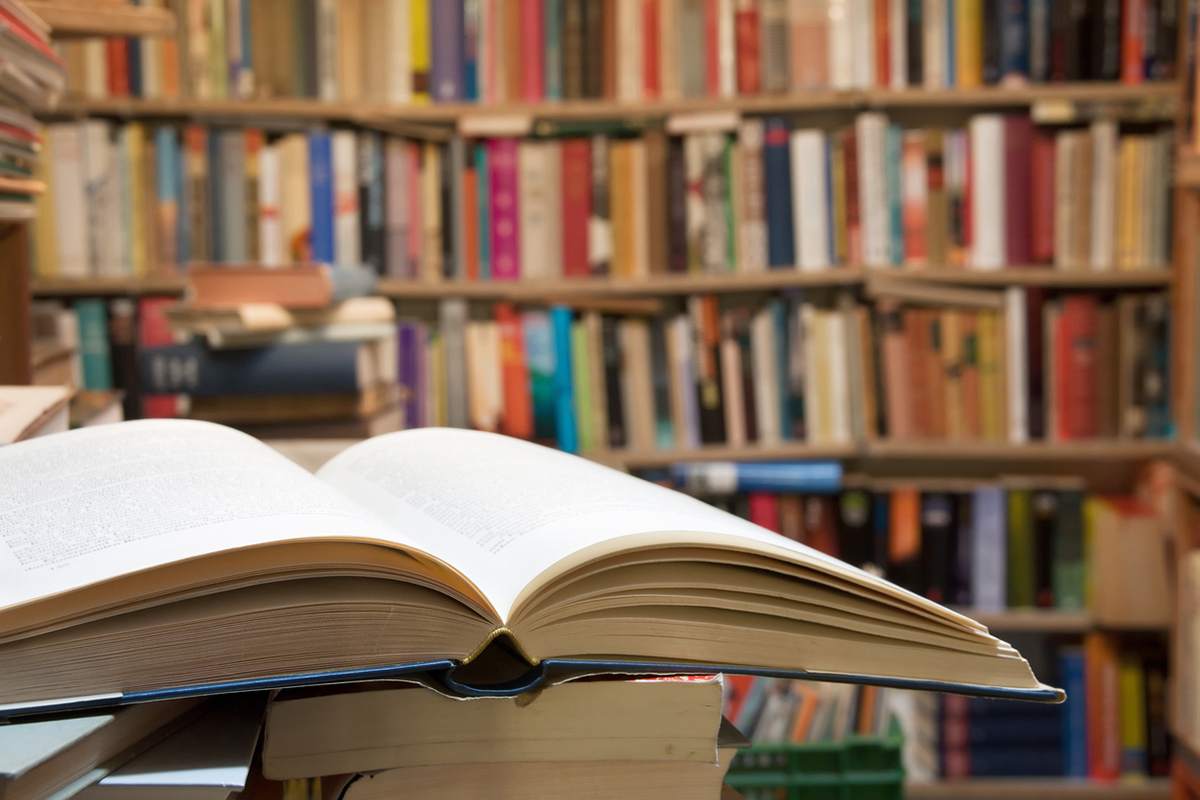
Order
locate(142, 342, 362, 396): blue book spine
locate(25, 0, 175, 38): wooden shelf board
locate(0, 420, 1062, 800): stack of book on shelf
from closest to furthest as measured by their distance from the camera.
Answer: locate(0, 420, 1062, 800): stack of book on shelf, locate(25, 0, 175, 38): wooden shelf board, locate(142, 342, 362, 396): blue book spine

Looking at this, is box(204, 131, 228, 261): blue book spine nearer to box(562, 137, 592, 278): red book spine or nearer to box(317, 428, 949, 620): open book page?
box(562, 137, 592, 278): red book spine

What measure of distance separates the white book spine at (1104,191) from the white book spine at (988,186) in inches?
6.8

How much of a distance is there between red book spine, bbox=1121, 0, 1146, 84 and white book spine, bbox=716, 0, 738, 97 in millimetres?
762

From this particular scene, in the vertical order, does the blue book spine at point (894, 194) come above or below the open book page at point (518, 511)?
above

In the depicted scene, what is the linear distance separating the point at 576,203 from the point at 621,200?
0.30 feet

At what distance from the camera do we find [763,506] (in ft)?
6.96

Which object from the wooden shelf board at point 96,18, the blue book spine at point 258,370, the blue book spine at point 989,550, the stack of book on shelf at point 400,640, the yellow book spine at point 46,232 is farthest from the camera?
the blue book spine at point 989,550

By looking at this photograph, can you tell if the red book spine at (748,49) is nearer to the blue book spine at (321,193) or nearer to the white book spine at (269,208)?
the blue book spine at (321,193)

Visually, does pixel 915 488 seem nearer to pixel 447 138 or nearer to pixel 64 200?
pixel 447 138

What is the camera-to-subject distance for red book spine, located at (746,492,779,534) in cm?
212

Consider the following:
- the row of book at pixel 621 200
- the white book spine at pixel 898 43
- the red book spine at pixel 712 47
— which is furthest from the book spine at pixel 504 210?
the white book spine at pixel 898 43

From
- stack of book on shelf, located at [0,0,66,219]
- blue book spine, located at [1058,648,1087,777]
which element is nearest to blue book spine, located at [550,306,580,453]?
blue book spine, located at [1058,648,1087,777]

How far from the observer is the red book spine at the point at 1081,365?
2078 mm

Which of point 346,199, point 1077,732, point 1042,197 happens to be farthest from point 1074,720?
point 346,199
